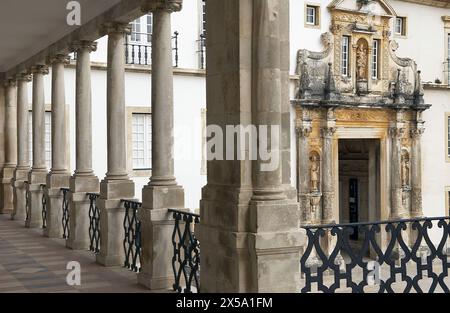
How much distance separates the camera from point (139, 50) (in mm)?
17828

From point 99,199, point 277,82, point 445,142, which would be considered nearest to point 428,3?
point 445,142

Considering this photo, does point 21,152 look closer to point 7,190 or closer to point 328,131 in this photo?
point 7,190

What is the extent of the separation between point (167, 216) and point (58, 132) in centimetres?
509

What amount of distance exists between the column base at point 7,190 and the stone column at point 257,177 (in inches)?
455

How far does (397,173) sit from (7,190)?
14278mm

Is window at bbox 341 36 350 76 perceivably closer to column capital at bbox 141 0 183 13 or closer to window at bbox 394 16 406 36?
window at bbox 394 16 406 36

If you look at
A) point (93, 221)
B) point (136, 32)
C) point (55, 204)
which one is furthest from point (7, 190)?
point (93, 221)

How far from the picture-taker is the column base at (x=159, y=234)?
301 inches

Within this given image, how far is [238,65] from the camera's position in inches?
200

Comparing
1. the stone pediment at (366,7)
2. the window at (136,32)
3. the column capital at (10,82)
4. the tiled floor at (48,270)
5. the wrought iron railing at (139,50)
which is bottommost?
the tiled floor at (48,270)

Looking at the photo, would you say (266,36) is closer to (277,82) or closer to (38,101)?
(277,82)


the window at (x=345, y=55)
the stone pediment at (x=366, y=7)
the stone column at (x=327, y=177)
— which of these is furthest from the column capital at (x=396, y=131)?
the stone pediment at (x=366, y=7)

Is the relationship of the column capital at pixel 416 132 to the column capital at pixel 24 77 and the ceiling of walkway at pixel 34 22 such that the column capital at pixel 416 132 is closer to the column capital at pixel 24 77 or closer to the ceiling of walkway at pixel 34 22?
the column capital at pixel 24 77
